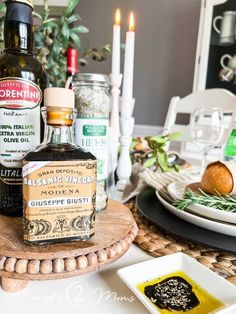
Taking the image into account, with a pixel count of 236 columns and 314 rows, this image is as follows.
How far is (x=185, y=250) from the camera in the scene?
0.36 metres

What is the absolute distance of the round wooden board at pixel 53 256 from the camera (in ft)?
0.85

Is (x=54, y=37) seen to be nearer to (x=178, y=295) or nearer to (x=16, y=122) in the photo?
(x=16, y=122)

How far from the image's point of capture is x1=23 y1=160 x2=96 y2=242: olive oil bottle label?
276mm

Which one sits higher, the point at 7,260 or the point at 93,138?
the point at 93,138

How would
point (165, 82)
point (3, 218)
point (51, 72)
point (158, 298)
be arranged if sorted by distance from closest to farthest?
point (158, 298)
point (3, 218)
point (51, 72)
point (165, 82)

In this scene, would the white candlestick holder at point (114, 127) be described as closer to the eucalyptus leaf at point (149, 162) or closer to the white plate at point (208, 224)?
the eucalyptus leaf at point (149, 162)

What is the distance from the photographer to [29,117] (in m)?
0.35

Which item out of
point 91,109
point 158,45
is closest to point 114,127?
point 91,109

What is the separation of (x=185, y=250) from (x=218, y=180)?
123mm

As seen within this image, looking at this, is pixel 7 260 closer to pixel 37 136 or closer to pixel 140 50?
pixel 37 136

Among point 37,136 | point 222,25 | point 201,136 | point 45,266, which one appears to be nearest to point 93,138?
point 37,136

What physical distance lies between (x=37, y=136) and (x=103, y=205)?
143mm

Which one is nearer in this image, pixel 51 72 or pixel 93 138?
pixel 93 138

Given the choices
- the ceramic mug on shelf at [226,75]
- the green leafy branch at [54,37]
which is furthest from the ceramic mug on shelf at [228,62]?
the green leafy branch at [54,37]
